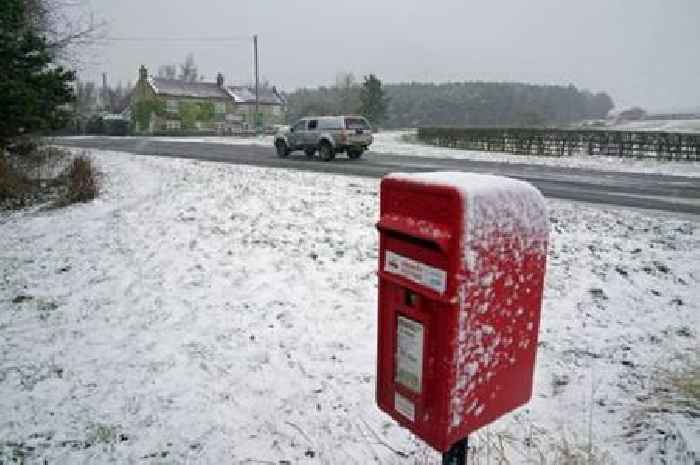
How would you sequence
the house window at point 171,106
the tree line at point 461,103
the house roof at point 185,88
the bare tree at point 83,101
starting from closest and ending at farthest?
1. the bare tree at point 83,101
2. the house roof at point 185,88
3. the house window at point 171,106
4. the tree line at point 461,103

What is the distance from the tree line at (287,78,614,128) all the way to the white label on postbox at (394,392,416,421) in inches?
2944

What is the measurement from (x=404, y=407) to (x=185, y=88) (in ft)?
224

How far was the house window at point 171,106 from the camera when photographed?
5981 centimetres

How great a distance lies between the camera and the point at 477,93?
11550cm

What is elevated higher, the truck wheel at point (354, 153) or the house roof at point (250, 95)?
the house roof at point (250, 95)

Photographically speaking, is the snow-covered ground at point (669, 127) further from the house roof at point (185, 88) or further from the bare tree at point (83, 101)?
the house roof at point (185, 88)

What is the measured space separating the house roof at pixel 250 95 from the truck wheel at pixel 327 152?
5376 centimetres

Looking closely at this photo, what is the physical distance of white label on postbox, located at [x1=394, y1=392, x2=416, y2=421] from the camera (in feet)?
5.74

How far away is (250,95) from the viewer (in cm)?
7112

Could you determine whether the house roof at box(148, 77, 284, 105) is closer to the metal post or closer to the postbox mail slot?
the postbox mail slot

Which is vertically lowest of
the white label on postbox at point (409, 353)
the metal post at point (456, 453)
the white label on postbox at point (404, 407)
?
the metal post at point (456, 453)

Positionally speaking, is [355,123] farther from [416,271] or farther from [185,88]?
[185,88]

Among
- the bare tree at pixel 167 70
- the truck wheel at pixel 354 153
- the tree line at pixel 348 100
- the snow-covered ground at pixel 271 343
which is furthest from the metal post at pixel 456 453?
the bare tree at pixel 167 70

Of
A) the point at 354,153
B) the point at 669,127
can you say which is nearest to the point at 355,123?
the point at 354,153
